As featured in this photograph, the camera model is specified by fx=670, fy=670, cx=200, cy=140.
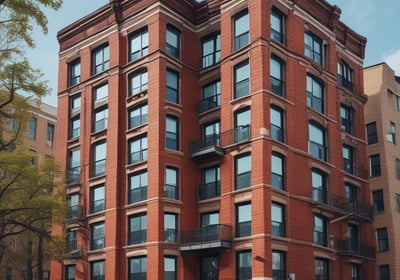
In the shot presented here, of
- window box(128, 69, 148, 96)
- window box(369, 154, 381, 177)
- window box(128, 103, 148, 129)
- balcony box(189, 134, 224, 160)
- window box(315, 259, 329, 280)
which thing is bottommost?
window box(315, 259, 329, 280)

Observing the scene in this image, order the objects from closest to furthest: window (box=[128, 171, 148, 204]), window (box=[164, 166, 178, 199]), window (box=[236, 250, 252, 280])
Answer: window (box=[236, 250, 252, 280]), window (box=[164, 166, 178, 199]), window (box=[128, 171, 148, 204])

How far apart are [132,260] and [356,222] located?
1691 centimetres

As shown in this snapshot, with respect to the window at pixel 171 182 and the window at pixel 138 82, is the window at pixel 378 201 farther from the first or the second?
the window at pixel 138 82

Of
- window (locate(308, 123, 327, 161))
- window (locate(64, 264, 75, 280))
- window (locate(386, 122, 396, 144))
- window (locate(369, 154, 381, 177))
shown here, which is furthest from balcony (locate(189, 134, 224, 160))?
window (locate(386, 122, 396, 144))

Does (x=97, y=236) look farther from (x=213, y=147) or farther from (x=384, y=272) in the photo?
(x=384, y=272)

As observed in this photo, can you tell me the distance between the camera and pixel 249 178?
1654 inches

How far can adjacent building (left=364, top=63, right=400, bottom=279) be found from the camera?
54.8 m

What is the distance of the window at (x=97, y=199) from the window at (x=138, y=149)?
342cm

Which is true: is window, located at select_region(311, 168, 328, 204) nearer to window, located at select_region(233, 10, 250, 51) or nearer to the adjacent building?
window, located at select_region(233, 10, 250, 51)

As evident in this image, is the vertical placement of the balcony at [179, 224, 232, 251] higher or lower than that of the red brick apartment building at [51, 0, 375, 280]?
lower

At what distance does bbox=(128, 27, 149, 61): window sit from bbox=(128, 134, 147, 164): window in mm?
6155

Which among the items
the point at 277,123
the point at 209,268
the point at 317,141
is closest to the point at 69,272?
the point at 209,268

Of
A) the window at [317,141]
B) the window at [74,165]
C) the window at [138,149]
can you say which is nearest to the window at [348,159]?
the window at [317,141]

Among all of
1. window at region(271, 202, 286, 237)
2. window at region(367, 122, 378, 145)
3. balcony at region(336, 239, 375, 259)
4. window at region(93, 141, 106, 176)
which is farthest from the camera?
window at region(367, 122, 378, 145)
